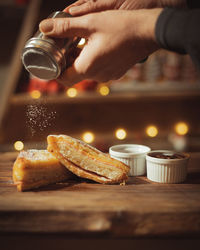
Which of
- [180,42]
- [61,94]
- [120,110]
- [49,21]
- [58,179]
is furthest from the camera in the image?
[120,110]

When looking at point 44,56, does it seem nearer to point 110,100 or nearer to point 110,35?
point 110,35

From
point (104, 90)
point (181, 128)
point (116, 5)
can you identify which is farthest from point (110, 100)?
point (116, 5)

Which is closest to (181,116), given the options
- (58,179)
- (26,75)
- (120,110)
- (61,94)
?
(120,110)

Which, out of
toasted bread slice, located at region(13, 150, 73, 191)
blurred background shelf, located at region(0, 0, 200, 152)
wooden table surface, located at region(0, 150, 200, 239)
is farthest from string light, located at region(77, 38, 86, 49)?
blurred background shelf, located at region(0, 0, 200, 152)

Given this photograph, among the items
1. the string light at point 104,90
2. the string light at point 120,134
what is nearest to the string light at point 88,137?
the string light at point 120,134

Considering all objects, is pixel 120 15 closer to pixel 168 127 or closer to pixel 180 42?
pixel 180 42
